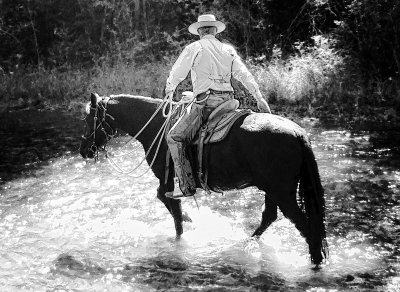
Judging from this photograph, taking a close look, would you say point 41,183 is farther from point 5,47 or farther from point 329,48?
point 5,47

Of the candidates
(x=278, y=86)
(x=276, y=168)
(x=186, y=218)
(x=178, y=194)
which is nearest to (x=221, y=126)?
(x=276, y=168)

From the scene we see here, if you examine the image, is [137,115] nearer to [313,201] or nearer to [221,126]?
[221,126]

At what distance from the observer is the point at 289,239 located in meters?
7.20

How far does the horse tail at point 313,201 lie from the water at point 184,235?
0.29 m

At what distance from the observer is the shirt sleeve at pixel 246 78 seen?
656 cm

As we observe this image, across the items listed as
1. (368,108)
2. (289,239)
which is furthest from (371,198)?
(368,108)

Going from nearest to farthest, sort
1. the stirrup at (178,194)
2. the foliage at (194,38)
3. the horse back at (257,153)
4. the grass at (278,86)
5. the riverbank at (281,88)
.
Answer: the horse back at (257,153) < the stirrup at (178,194) < the riverbank at (281,88) < the grass at (278,86) < the foliage at (194,38)

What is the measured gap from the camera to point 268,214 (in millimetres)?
7152

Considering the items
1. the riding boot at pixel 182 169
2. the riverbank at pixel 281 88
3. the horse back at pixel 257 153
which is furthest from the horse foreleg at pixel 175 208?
the riverbank at pixel 281 88

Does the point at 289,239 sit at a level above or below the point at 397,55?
below

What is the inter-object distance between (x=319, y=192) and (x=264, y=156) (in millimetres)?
828

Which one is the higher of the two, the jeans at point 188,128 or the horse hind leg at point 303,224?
the jeans at point 188,128

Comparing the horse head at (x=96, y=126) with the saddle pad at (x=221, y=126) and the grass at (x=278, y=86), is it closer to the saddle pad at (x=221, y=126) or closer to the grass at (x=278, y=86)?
the saddle pad at (x=221, y=126)

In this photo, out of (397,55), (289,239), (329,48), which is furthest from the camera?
(329,48)
